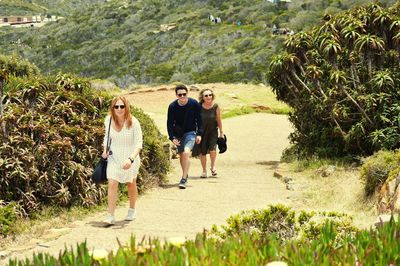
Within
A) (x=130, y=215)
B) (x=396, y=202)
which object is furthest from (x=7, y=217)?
(x=396, y=202)

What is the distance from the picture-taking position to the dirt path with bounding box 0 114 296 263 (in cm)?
733

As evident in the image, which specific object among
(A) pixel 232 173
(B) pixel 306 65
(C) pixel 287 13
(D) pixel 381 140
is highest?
(C) pixel 287 13

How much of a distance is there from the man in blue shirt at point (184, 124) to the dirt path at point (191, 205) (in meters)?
0.89

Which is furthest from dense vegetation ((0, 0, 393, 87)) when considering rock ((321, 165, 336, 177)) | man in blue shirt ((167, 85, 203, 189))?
man in blue shirt ((167, 85, 203, 189))

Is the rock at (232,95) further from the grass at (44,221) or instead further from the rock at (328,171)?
the grass at (44,221)

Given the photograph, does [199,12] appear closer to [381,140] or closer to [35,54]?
[35,54]

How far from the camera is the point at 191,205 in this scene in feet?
31.2

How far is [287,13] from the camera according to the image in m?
87.1

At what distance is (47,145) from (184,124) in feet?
9.28

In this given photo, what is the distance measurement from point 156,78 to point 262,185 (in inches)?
2312

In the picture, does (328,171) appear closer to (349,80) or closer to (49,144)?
(349,80)

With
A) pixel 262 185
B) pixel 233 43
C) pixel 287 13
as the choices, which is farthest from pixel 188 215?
pixel 287 13

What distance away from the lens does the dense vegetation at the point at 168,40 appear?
68000 mm

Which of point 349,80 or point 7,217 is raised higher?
point 349,80
